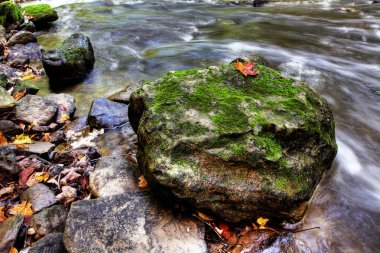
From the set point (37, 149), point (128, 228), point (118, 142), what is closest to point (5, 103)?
point (37, 149)

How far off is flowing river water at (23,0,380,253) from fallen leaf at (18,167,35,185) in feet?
7.50

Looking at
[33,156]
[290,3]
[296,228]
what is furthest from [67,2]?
[296,228]

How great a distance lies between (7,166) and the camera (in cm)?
380

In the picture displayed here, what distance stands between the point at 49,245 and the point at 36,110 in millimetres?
3178

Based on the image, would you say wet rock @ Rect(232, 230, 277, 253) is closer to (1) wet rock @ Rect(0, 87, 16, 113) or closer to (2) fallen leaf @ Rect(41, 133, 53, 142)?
(2) fallen leaf @ Rect(41, 133, 53, 142)

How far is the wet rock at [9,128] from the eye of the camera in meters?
4.74

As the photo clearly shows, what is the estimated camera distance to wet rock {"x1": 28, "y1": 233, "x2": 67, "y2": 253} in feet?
9.22

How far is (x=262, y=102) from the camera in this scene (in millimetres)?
3820

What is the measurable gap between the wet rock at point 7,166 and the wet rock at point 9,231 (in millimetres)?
792

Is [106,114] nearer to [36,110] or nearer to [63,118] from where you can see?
[63,118]

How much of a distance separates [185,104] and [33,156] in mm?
2341

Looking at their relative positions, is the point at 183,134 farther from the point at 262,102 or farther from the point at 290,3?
the point at 290,3

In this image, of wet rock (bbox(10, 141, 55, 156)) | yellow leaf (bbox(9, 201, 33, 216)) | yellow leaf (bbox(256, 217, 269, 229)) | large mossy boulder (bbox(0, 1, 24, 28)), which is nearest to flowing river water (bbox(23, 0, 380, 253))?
yellow leaf (bbox(256, 217, 269, 229))

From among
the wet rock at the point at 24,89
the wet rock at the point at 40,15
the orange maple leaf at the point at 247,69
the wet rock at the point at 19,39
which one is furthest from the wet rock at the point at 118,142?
the wet rock at the point at 40,15
